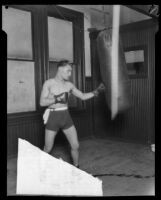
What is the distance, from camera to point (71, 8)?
491 cm

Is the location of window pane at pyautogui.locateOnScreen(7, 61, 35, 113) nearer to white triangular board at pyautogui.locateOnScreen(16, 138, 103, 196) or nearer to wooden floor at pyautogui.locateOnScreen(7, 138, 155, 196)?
wooden floor at pyautogui.locateOnScreen(7, 138, 155, 196)

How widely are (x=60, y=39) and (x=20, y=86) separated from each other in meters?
1.28

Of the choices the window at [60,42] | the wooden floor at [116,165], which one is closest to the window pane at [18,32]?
the window at [60,42]

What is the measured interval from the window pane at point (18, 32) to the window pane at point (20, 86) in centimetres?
16

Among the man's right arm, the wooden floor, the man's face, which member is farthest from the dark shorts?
the wooden floor

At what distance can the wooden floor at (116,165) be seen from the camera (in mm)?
2656

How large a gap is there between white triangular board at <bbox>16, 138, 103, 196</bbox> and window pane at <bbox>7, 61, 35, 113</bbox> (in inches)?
72.5


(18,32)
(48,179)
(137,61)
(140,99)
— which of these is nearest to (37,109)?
(18,32)

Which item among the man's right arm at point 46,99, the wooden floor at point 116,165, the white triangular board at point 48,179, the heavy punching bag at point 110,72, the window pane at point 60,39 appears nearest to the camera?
the white triangular board at point 48,179

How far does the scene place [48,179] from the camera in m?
2.35

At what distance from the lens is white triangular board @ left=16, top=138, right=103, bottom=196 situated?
2295 millimetres

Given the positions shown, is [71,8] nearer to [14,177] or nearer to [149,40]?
[149,40]

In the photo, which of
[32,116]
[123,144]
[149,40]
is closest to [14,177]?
[32,116]

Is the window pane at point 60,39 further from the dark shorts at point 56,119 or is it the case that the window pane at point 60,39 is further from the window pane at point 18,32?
the dark shorts at point 56,119
